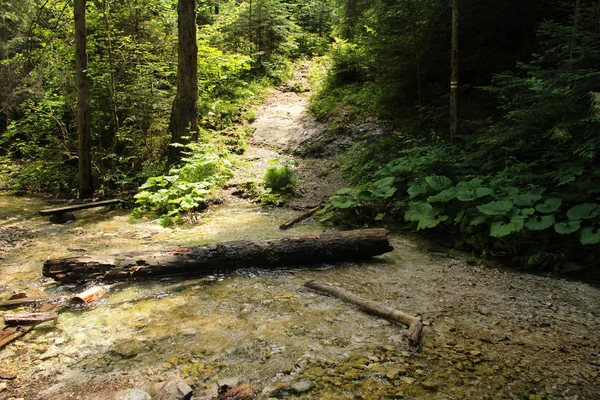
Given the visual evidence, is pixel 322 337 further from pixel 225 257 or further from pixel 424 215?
pixel 424 215

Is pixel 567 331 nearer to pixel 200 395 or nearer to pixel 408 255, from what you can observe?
pixel 408 255

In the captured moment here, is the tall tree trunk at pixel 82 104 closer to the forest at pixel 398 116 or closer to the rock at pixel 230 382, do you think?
the forest at pixel 398 116

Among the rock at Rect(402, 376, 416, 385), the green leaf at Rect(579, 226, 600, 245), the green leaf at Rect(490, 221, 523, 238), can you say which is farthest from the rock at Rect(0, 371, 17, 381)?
the green leaf at Rect(579, 226, 600, 245)

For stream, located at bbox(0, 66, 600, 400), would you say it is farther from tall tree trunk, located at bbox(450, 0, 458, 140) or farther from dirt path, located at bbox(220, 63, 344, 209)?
dirt path, located at bbox(220, 63, 344, 209)

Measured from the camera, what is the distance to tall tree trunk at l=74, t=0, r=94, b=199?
375 inches

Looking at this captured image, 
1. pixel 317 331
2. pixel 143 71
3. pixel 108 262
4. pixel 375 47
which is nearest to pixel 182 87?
pixel 143 71

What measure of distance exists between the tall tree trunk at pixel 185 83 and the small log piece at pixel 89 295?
702 cm

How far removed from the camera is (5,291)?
4.39 metres

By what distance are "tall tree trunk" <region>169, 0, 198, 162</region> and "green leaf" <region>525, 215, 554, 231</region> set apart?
8861mm

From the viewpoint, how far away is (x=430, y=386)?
2.63 m

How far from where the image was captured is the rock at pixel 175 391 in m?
2.46

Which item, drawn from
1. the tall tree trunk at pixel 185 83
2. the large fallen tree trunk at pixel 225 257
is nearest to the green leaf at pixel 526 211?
the large fallen tree trunk at pixel 225 257

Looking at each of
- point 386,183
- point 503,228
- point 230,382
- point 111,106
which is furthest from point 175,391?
point 111,106

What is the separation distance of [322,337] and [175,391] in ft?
4.35
